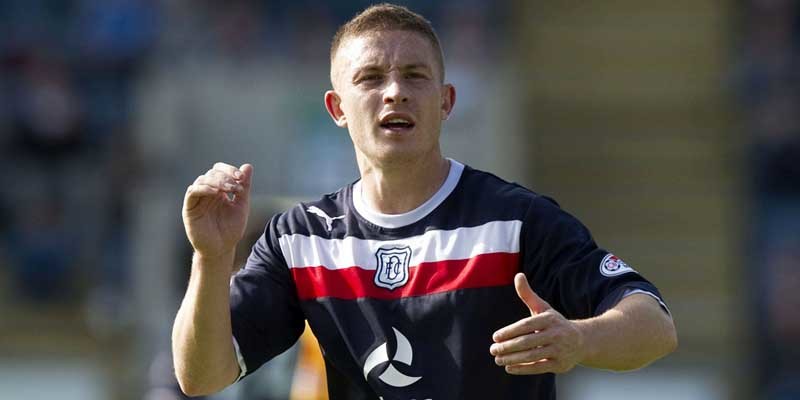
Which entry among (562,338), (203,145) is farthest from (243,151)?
(562,338)

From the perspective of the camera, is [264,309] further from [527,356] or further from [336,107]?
[527,356]

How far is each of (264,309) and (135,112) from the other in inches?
344

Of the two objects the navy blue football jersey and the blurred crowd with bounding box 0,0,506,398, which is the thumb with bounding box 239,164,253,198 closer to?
the navy blue football jersey

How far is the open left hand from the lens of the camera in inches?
136

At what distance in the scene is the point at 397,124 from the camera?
4191 mm

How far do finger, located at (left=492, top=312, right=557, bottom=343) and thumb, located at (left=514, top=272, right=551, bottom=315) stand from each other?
0.28 feet

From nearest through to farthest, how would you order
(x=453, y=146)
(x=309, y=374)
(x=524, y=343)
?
1. (x=524, y=343)
2. (x=309, y=374)
3. (x=453, y=146)

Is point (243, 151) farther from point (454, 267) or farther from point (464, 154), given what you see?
point (454, 267)

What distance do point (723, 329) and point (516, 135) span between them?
8.02ft

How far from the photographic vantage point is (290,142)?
12.2 meters

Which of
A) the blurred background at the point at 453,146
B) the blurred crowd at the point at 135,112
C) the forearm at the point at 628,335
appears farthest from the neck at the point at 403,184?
the blurred crowd at the point at 135,112

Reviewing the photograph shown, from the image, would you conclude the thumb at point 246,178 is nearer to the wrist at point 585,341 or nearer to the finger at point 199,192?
the finger at point 199,192

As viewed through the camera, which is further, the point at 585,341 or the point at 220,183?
the point at 220,183

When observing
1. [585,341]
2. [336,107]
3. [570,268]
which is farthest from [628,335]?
[336,107]
